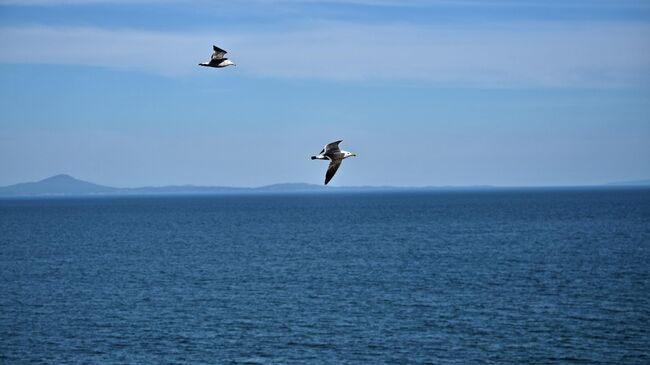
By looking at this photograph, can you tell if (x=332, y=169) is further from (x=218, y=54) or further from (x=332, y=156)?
(x=218, y=54)

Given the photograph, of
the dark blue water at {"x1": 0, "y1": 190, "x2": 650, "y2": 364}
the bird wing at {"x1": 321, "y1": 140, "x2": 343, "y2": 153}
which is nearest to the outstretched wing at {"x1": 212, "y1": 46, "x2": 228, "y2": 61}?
the bird wing at {"x1": 321, "y1": 140, "x2": 343, "y2": 153}

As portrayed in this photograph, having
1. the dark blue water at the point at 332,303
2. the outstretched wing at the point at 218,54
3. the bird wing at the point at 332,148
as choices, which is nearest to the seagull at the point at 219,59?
the outstretched wing at the point at 218,54

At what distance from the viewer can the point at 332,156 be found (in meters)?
18.2

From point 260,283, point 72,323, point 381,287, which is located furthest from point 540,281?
point 72,323

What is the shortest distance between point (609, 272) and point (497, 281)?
1456 cm

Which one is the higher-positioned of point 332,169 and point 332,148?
point 332,148

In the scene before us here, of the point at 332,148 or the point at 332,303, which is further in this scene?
the point at 332,303

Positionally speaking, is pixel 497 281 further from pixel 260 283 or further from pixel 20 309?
pixel 20 309

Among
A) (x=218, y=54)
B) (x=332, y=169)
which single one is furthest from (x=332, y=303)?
(x=332, y=169)

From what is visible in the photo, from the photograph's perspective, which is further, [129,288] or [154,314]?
[129,288]

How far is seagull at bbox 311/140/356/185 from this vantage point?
17641 mm

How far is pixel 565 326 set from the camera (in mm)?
59938

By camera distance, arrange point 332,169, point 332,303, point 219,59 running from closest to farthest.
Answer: point 332,169 → point 219,59 → point 332,303

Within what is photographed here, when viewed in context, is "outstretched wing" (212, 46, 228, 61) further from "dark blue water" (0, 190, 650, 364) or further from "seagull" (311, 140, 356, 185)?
"dark blue water" (0, 190, 650, 364)
